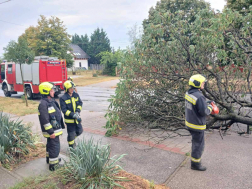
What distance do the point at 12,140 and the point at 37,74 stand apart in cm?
1091

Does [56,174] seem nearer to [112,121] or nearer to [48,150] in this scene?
[48,150]

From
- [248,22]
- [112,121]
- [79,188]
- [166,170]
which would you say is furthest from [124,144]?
[248,22]

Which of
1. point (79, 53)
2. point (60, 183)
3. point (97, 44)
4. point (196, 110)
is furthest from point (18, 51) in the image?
point (97, 44)

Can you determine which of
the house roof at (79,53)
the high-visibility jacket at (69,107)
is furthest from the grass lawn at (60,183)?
the house roof at (79,53)

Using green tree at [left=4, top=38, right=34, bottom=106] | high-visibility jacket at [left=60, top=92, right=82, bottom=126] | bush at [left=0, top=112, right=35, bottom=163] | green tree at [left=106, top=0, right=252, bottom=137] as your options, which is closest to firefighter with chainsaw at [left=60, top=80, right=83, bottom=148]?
high-visibility jacket at [left=60, top=92, right=82, bottom=126]

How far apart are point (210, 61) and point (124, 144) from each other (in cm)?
276

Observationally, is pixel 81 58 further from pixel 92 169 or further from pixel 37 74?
pixel 92 169

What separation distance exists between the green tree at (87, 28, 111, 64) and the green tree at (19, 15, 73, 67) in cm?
3362

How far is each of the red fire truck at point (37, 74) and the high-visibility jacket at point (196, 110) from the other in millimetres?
12013

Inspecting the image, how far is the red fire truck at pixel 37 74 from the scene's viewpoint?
14.6 meters

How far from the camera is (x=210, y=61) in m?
5.21

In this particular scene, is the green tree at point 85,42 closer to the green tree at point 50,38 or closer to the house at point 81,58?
the house at point 81,58

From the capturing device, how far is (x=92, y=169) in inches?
123

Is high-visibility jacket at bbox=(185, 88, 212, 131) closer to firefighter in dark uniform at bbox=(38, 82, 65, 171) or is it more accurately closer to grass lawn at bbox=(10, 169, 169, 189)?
grass lawn at bbox=(10, 169, 169, 189)
